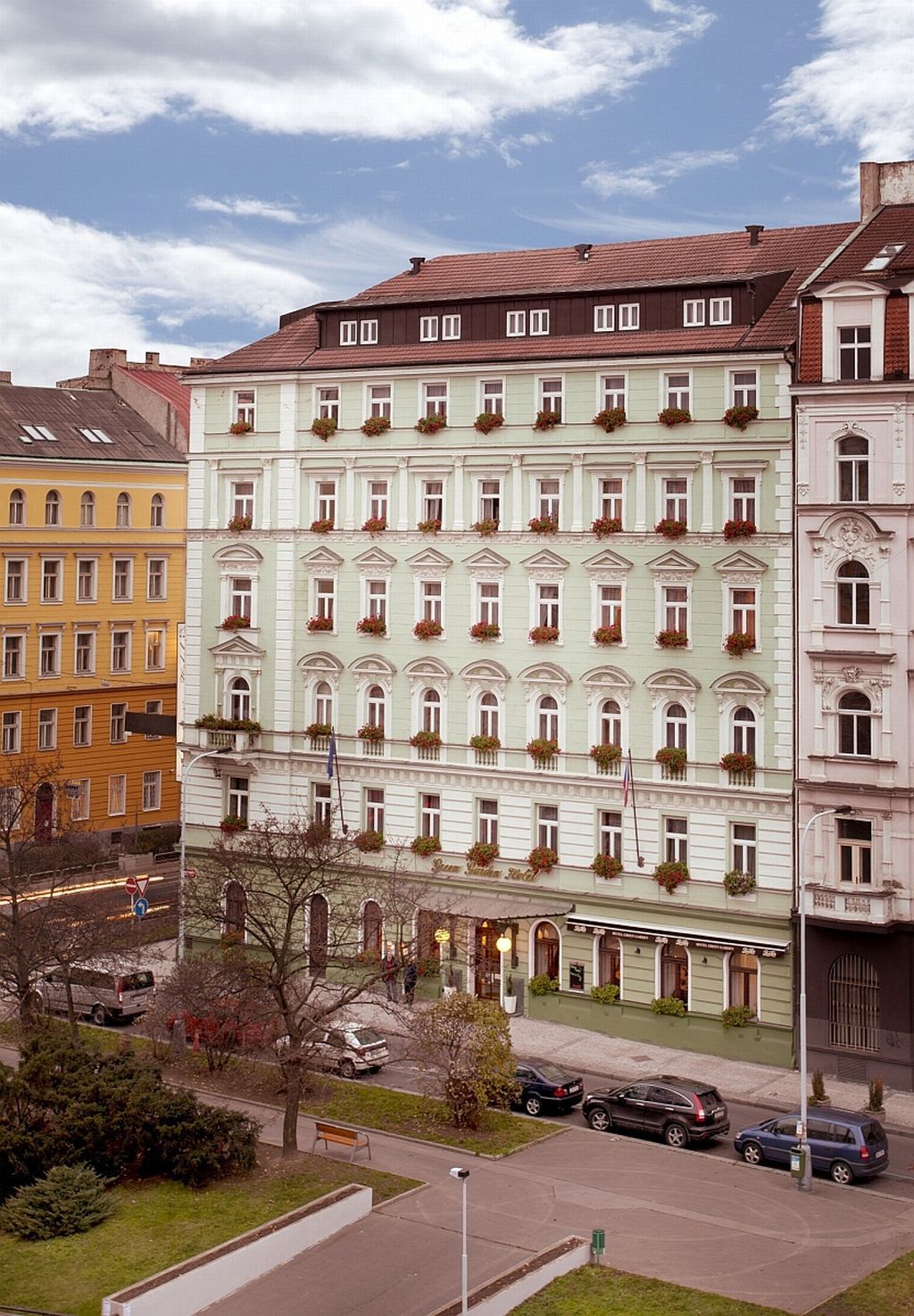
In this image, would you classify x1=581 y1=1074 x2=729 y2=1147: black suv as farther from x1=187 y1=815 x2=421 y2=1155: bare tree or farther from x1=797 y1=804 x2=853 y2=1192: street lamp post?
x1=187 y1=815 x2=421 y2=1155: bare tree

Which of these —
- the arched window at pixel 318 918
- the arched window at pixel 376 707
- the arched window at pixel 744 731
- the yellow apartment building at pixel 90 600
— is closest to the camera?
the arched window at pixel 744 731

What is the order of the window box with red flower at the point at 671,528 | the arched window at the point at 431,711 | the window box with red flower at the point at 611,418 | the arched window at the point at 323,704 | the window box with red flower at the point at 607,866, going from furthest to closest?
the arched window at the point at 323,704
the arched window at the point at 431,711
the window box with red flower at the point at 611,418
the window box with red flower at the point at 607,866
the window box with red flower at the point at 671,528

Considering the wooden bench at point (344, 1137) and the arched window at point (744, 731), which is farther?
the arched window at point (744, 731)

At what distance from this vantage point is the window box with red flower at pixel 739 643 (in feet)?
166

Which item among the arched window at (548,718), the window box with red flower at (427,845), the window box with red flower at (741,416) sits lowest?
the window box with red flower at (427,845)

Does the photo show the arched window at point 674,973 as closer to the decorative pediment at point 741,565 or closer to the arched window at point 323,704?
the decorative pediment at point 741,565

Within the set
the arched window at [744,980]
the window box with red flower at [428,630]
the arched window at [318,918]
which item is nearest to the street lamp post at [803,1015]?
the arched window at [744,980]

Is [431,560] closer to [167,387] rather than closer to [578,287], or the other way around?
[578,287]

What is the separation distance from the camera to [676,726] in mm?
52219

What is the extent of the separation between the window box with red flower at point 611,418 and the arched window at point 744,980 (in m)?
17.7

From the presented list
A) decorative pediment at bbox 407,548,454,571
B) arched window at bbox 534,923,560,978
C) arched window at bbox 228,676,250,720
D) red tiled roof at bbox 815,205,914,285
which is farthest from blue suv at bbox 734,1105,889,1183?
arched window at bbox 228,676,250,720

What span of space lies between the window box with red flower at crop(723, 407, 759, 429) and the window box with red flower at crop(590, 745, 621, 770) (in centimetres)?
1124

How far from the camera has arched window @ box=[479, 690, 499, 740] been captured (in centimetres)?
5544

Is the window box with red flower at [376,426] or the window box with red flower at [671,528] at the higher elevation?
the window box with red flower at [376,426]
